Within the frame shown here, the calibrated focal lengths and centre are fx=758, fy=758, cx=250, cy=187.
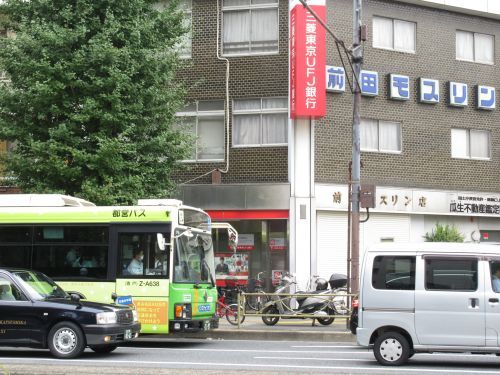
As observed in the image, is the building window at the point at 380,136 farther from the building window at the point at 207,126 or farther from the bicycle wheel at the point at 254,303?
the bicycle wheel at the point at 254,303

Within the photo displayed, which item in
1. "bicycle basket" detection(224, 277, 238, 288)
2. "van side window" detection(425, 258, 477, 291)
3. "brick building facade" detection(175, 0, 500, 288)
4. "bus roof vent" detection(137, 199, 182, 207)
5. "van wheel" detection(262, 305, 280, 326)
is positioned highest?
"brick building facade" detection(175, 0, 500, 288)

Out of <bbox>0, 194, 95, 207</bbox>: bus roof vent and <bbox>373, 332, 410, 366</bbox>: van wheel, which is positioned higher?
<bbox>0, 194, 95, 207</bbox>: bus roof vent

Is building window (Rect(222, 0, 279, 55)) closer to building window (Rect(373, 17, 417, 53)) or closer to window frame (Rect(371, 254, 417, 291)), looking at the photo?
building window (Rect(373, 17, 417, 53))

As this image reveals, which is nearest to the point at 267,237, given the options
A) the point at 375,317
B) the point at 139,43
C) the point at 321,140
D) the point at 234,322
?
the point at 321,140

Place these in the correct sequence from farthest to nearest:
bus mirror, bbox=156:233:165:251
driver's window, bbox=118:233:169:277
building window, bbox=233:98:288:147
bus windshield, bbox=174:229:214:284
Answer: building window, bbox=233:98:288:147 → bus windshield, bbox=174:229:214:284 → driver's window, bbox=118:233:169:277 → bus mirror, bbox=156:233:165:251

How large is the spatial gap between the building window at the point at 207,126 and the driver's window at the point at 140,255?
10.7 metres

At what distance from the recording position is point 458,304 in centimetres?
1238

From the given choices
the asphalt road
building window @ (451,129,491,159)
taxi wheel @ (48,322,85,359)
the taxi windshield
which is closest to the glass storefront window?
building window @ (451,129,491,159)

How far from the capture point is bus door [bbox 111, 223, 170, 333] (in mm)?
15531

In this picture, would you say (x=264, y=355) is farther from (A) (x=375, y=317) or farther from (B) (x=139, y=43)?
(B) (x=139, y=43)

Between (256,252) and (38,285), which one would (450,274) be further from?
(256,252)

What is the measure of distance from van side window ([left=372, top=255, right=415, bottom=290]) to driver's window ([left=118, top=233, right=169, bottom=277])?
476 centimetres

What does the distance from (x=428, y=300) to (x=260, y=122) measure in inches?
570

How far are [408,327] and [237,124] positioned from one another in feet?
48.7
